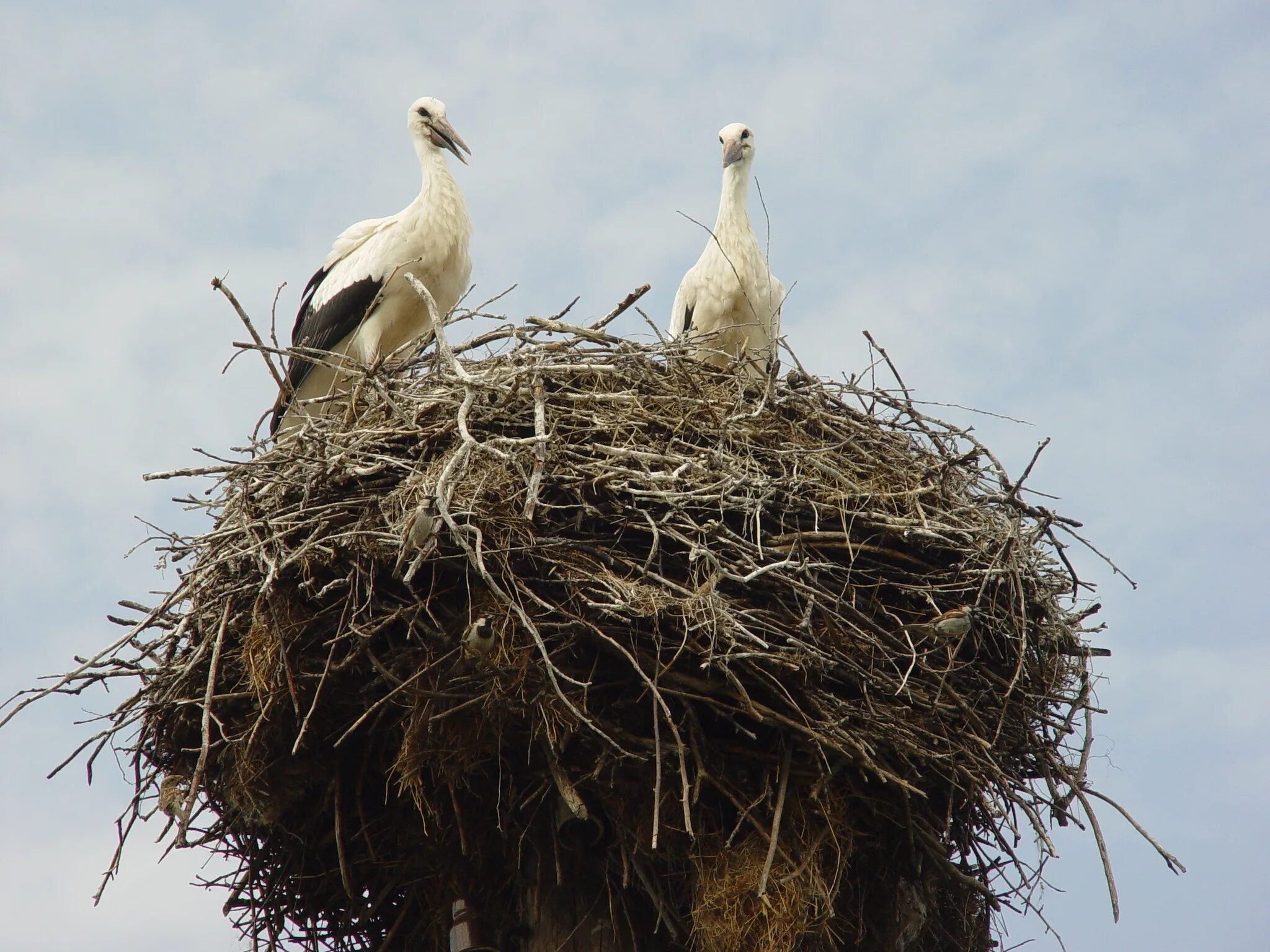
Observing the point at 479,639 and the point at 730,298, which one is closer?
the point at 479,639

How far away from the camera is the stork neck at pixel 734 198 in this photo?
25.4 ft

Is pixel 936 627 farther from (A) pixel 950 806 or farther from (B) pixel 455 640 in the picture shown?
(B) pixel 455 640

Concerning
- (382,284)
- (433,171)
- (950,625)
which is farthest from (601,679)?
(433,171)

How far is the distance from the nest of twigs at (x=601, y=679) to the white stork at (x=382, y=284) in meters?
1.71

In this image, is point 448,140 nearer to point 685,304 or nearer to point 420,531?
point 685,304

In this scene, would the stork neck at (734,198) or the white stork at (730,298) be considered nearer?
the white stork at (730,298)

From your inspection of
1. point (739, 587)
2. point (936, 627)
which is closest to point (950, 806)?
point (936, 627)

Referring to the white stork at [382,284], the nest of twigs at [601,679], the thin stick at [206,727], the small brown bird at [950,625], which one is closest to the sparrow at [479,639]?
the nest of twigs at [601,679]

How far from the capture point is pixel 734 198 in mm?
7883

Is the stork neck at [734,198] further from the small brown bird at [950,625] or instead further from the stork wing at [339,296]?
the small brown bird at [950,625]

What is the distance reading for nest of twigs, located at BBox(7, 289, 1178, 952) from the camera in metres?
4.39

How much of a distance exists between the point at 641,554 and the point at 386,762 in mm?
1047

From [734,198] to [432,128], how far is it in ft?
5.16

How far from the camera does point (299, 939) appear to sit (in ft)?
16.9
